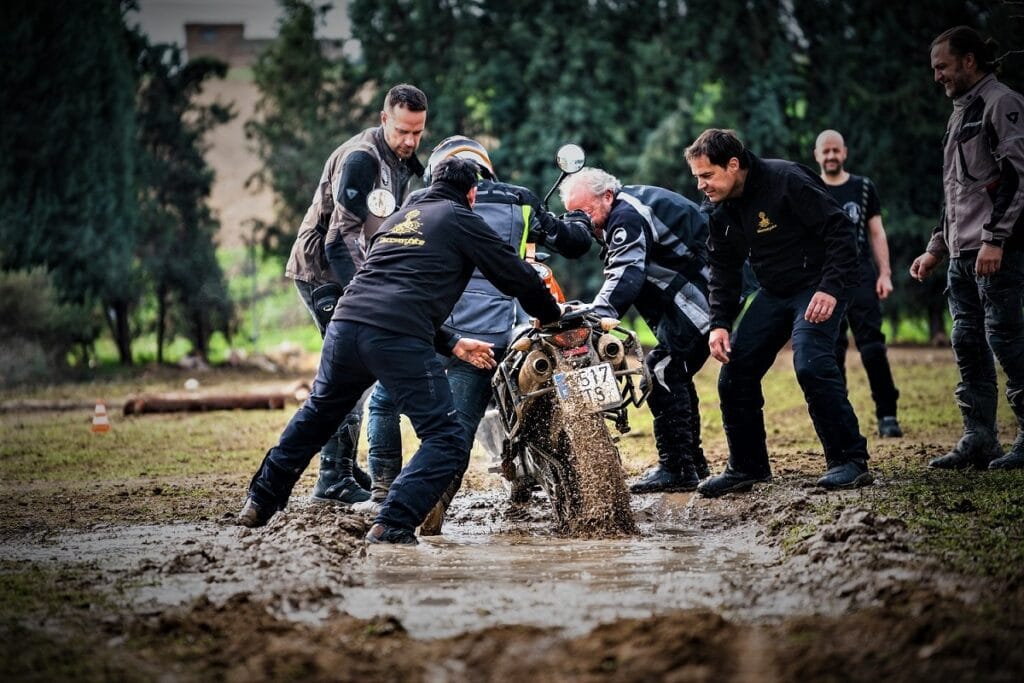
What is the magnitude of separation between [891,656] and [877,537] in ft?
5.79

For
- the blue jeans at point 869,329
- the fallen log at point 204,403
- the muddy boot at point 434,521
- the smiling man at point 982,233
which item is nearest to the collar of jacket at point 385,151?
the muddy boot at point 434,521

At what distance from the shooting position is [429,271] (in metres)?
6.39

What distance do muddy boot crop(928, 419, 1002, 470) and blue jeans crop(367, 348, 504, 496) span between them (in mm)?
3063

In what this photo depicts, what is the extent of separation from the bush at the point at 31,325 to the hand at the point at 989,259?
56.0ft

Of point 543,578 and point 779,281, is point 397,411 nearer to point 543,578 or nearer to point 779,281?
point 543,578

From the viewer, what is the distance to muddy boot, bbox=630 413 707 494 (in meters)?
8.06

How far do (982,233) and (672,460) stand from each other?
2.36m

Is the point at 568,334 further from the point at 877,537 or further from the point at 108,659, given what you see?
→ the point at 108,659

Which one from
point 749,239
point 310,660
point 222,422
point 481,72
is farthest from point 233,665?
point 481,72

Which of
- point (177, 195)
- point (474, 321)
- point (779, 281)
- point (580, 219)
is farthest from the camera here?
point (177, 195)

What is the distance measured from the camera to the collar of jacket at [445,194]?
6.62 meters

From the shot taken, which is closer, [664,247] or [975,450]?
[975,450]

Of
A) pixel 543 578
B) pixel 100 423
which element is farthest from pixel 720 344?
pixel 100 423

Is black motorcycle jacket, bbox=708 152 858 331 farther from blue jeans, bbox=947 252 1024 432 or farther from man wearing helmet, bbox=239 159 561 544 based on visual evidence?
man wearing helmet, bbox=239 159 561 544
